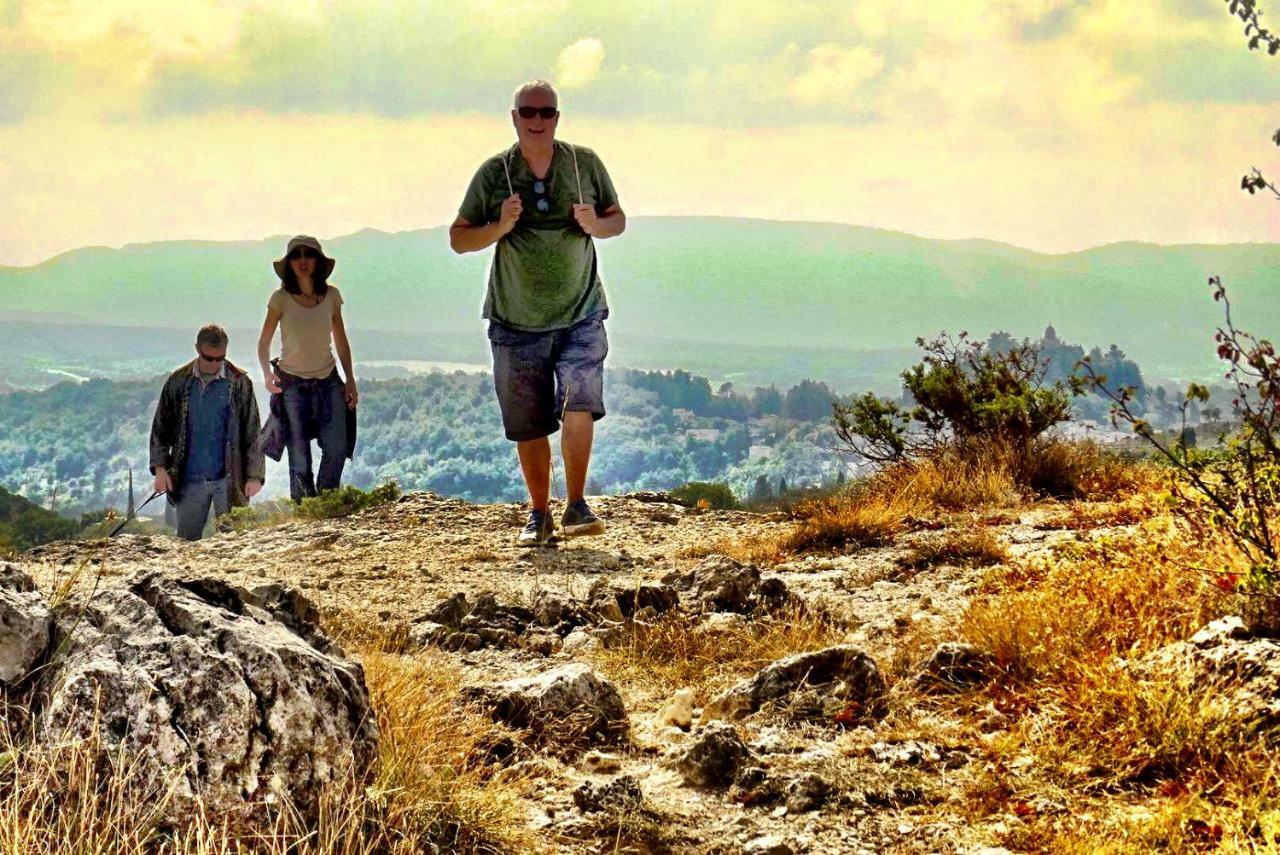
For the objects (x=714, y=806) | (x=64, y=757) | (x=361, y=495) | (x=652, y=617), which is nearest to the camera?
(x=64, y=757)

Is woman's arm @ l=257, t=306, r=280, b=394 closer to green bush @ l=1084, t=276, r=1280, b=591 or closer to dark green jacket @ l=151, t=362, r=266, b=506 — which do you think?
dark green jacket @ l=151, t=362, r=266, b=506

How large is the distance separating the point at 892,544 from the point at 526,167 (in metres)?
3.11

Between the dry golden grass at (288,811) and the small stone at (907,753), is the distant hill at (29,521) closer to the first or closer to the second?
the dry golden grass at (288,811)

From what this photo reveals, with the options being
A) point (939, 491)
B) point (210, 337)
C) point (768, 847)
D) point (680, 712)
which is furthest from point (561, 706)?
point (210, 337)

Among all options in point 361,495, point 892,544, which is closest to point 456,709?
point 892,544

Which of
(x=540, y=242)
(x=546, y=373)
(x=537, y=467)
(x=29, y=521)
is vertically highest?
(x=540, y=242)

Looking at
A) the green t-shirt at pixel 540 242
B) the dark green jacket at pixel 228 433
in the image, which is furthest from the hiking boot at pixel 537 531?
the dark green jacket at pixel 228 433

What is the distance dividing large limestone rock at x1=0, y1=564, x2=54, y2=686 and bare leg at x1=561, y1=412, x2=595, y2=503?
17.4 feet

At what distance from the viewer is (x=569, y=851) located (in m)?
3.48

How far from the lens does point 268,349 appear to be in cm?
1143

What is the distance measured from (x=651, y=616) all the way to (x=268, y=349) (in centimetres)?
655

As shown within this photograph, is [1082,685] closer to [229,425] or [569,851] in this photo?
[569,851]

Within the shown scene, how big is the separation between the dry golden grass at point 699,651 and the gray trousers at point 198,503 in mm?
6142

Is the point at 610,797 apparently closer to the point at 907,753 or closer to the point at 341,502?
the point at 907,753
